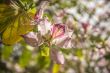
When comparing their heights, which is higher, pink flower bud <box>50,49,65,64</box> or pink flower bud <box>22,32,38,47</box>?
pink flower bud <box>22,32,38,47</box>

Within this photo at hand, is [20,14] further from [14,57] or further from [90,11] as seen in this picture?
[14,57]

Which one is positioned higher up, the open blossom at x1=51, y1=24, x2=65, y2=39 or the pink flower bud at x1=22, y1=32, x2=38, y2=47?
the open blossom at x1=51, y1=24, x2=65, y2=39

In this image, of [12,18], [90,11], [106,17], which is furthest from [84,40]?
[12,18]

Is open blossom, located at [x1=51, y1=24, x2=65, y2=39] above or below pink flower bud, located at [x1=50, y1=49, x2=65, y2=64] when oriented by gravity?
above

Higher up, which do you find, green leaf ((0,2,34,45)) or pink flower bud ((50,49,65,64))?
green leaf ((0,2,34,45))

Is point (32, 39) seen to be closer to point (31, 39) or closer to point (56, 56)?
point (31, 39)

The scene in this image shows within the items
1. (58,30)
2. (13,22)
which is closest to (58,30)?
(58,30)

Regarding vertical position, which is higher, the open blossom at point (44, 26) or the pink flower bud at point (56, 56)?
the open blossom at point (44, 26)

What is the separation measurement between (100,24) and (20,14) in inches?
76.6

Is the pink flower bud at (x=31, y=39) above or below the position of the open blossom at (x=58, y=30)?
below

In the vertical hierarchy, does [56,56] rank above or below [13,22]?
below

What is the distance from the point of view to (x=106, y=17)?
277 centimetres

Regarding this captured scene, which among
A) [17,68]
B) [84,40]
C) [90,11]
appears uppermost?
[90,11]

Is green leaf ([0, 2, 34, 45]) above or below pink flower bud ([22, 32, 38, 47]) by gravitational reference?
above
